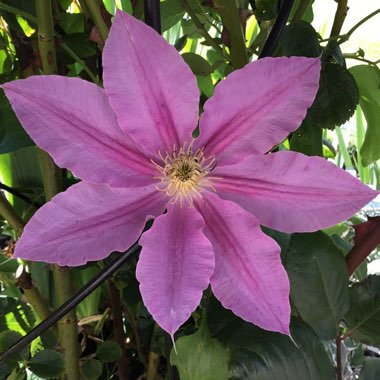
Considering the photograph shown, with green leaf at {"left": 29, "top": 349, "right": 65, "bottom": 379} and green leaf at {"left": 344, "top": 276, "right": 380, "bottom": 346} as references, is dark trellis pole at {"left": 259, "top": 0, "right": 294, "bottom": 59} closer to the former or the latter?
green leaf at {"left": 344, "top": 276, "right": 380, "bottom": 346}

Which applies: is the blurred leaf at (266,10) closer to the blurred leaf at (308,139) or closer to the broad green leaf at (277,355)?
the blurred leaf at (308,139)

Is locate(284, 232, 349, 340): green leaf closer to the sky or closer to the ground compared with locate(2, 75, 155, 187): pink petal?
closer to the ground

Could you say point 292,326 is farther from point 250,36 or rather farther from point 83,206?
point 250,36

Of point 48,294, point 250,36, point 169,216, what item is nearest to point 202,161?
point 169,216

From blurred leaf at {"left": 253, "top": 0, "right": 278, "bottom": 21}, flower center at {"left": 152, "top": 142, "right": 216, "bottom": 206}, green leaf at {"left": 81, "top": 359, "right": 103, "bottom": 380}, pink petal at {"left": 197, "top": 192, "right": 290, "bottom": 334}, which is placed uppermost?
blurred leaf at {"left": 253, "top": 0, "right": 278, "bottom": 21}

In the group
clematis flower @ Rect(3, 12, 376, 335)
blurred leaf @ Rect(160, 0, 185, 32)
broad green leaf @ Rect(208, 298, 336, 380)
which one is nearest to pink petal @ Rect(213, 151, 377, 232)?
clematis flower @ Rect(3, 12, 376, 335)

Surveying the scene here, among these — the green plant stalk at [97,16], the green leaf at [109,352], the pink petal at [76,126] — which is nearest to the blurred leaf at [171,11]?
the green plant stalk at [97,16]
